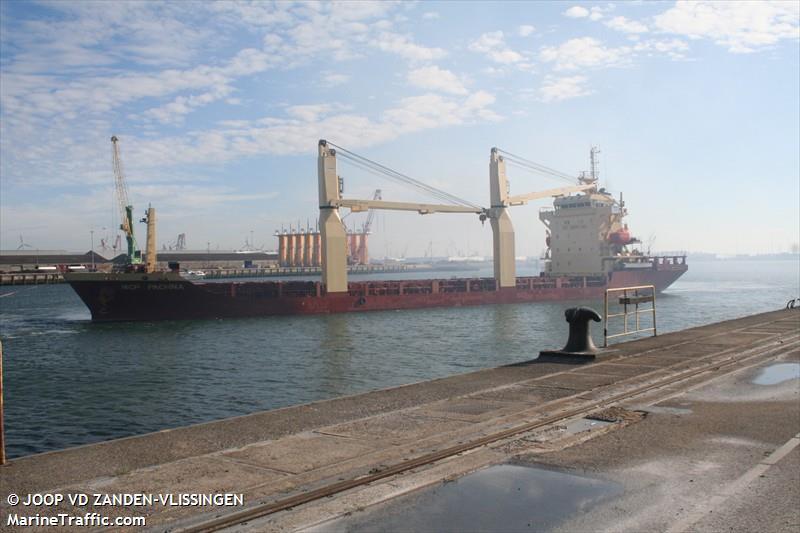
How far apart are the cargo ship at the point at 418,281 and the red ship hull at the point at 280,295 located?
60mm

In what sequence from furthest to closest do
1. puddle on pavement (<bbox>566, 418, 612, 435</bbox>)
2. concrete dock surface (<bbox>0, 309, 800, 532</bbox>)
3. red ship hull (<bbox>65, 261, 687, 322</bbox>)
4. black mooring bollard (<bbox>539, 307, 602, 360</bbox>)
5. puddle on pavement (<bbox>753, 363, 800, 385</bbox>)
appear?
1. red ship hull (<bbox>65, 261, 687, 322</bbox>)
2. black mooring bollard (<bbox>539, 307, 602, 360</bbox>)
3. puddle on pavement (<bbox>753, 363, 800, 385</bbox>)
4. puddle on pavement (<bbox>566, 418, 612, 435</bbox>)
5. concrete dock surface (<bbox>0, 309, 800, 532</bbox>)

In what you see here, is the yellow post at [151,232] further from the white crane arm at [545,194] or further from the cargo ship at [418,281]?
the white crane arm at [545,194]

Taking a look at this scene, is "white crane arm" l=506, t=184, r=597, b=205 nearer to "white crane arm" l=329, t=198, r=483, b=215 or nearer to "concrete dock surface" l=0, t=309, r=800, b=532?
"white crane arm" l=329, t=198, r=483, b=215

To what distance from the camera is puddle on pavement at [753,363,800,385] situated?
10.2m

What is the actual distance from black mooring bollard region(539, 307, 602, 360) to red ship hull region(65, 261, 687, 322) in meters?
29.7

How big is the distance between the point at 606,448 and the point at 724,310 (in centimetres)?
4487

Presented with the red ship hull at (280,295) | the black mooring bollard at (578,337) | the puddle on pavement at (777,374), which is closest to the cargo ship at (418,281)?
the red ship hull at (280,295)

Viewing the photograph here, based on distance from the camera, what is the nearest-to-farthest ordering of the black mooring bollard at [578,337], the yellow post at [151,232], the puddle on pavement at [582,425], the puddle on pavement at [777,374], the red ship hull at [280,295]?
the puddle on pavement at [582,425], the puddle on pavement at [777,374], the black mooring bollard at [578,337], the red ship hull at [280,295], the yellow post at [151,232]

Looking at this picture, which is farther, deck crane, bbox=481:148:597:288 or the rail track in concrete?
deck crane, bbox=481:148:597:288

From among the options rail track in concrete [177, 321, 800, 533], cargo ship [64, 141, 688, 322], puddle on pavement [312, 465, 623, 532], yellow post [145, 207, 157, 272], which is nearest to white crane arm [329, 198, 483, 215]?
cargo ship [64, 141, 688, 322]

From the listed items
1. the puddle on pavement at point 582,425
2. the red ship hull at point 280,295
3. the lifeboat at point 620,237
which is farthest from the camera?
the lifeboat at point 620,237

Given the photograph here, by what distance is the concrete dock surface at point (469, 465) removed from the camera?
4.80m

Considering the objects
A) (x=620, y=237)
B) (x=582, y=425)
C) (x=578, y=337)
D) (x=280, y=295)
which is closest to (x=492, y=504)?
(x=582, y=425)

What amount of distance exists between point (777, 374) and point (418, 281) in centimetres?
4071
